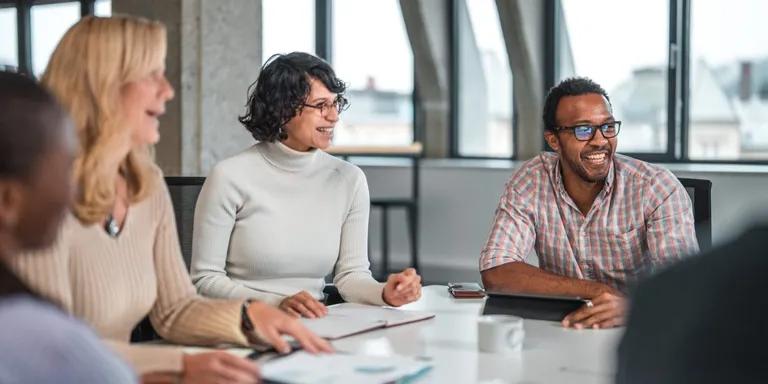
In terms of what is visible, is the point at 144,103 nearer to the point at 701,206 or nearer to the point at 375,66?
the point at 701,206

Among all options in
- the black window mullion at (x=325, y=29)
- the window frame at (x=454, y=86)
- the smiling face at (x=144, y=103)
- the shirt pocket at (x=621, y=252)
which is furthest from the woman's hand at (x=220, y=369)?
the black window mullion at (x=325, y=29)

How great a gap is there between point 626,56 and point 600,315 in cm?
546

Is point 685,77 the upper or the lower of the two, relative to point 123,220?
upper

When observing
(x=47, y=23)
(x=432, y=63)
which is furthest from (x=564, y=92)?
(x=47, y=23)

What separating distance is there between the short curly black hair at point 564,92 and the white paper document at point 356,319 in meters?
0.96

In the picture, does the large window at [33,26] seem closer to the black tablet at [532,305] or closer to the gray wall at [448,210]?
the gray wall at [448,210]

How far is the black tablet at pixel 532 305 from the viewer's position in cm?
222

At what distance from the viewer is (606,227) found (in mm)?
2766

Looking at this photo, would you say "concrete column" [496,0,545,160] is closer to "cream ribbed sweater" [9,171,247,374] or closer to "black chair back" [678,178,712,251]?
"black chair back" [678,178,712,251]

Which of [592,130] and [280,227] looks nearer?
[280,227]

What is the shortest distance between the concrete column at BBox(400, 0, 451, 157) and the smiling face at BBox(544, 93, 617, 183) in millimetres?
5043

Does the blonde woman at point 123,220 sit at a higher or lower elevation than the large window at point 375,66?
lower

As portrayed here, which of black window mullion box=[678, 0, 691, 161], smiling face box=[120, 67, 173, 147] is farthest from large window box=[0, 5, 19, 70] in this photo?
smiling face box=[120, 67, 173, 147]

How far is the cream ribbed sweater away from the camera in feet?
5.26
